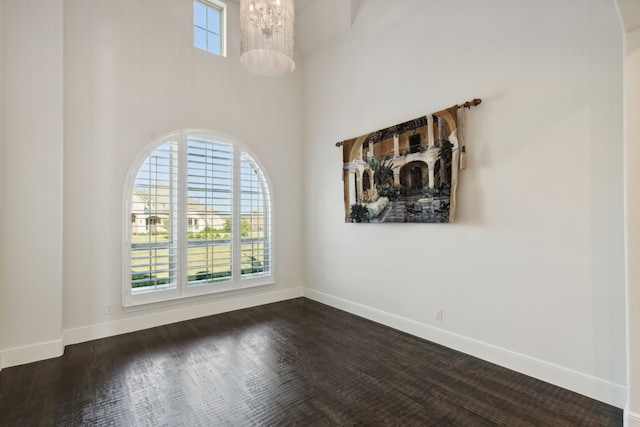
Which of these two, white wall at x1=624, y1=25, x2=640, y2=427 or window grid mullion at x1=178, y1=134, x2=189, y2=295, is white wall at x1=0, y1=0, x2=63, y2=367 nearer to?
window grid mullion at x1=178, y1=134, x2=189, y2=295

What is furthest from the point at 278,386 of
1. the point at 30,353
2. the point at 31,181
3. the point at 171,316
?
the point at 31,181

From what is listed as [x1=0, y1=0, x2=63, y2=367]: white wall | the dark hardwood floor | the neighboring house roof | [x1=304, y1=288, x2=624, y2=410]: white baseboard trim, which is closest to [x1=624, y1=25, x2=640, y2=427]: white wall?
[x1=304, y1=288, x2=624, y2=410]: white baseboard trim

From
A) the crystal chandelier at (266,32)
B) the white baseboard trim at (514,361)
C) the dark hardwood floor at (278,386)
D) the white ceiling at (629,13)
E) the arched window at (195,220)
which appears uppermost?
the crystal chandelier at (266,32)

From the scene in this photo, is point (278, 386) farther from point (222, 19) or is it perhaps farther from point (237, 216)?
point (222, 19)

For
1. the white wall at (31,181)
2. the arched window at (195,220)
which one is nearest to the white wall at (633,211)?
the arched window at (195,220)

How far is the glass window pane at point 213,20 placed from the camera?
433 centimetres

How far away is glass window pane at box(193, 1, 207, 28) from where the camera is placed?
4.20 m

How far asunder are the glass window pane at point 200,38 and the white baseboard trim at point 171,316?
3436mm

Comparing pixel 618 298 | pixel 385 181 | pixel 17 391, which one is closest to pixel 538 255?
pixel 618 298

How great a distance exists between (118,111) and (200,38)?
1.52m

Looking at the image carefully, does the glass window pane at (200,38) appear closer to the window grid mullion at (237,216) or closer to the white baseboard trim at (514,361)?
the window grid mullion at (237,216)

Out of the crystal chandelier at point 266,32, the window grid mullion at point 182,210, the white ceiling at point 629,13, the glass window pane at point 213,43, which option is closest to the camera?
the white ceiling at point 629,13

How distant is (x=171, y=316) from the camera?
3914mm

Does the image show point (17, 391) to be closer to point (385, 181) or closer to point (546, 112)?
point (385, 181)
